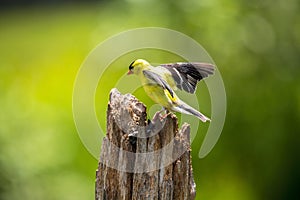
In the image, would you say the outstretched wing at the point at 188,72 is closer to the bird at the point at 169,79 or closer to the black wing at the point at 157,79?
the bird at the point at 169,79

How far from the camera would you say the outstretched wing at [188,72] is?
2908mm

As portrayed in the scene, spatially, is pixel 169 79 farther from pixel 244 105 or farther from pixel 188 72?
pixel 244 105

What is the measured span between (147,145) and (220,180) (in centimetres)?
297

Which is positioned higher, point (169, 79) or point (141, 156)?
point (169, 79)

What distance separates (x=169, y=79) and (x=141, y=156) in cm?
34

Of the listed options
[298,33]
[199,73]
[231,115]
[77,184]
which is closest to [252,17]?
[298,33]

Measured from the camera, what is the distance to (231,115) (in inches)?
221

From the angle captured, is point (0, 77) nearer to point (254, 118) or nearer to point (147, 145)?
point (254, 118)

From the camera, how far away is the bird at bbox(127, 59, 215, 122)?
2.78m

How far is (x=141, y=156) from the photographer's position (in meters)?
2.75

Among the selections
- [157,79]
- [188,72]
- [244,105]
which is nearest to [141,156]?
[157,79]

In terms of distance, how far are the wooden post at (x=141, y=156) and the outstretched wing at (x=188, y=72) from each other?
0.17 meters

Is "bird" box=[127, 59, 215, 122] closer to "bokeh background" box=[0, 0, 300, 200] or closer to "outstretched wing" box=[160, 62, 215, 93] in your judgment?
"outstretched wing" box=[160, 62, 215, 93]

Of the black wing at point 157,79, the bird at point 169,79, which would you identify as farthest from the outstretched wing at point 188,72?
the black wing at point 157,79
